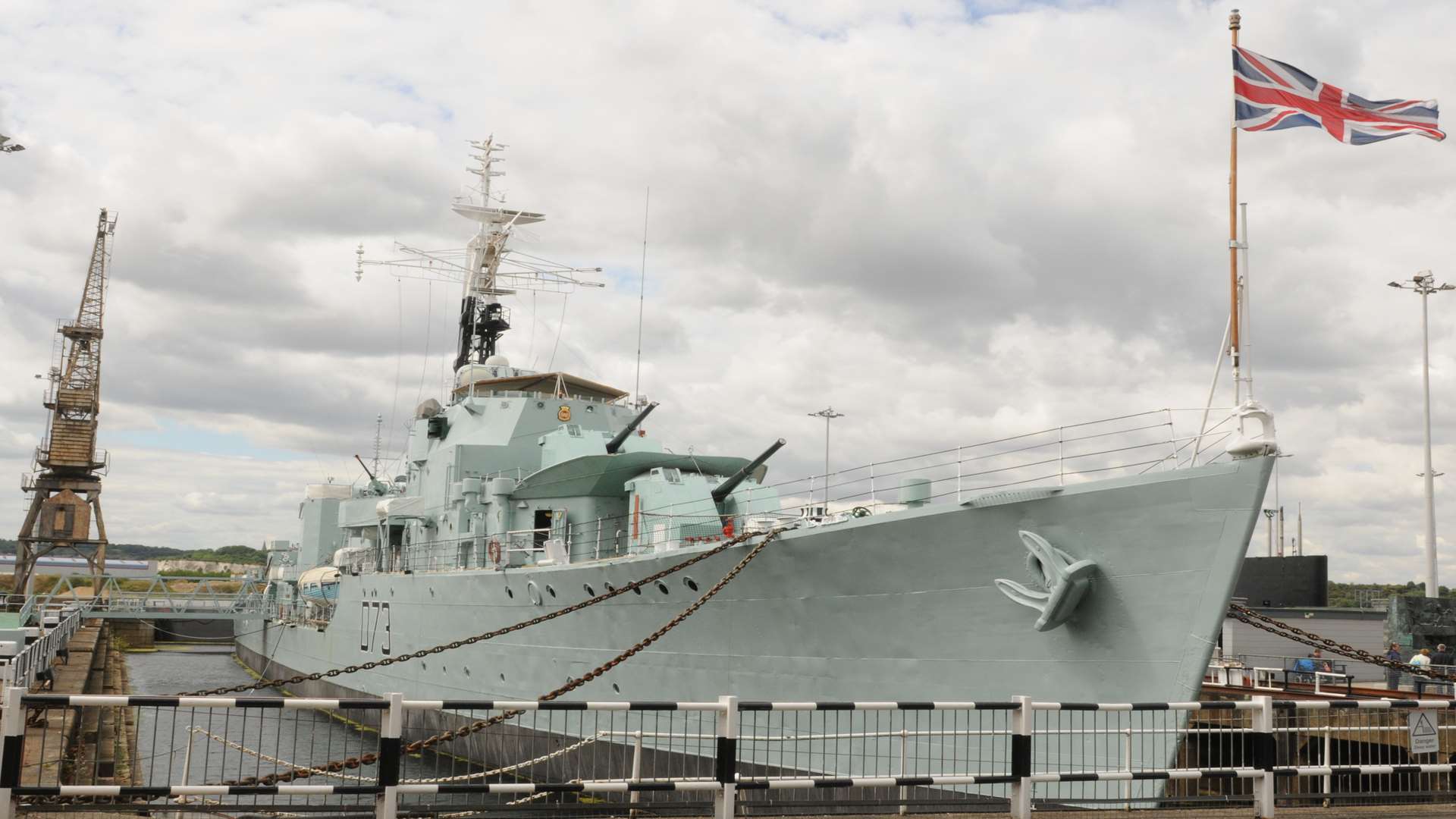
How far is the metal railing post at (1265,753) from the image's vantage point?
24.4 feet

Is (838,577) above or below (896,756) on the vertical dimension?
above

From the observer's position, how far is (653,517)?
15891mm

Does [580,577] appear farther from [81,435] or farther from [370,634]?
[81,435]

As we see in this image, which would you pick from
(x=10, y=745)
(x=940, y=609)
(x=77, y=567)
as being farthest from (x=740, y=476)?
(x=77, y=567)

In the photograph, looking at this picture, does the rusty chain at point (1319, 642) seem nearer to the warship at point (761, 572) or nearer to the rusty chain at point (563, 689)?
the warship at point (761, 572)

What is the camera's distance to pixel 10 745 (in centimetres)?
586

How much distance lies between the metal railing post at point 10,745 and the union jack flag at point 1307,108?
11.6 metres

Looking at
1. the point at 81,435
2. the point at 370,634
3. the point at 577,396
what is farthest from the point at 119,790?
the point at 81,435

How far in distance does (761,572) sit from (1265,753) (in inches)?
262

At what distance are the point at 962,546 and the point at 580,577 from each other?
633 centimetres

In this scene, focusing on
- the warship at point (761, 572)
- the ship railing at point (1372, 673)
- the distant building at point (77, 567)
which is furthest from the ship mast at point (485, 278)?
the distant building at point (77, 567)

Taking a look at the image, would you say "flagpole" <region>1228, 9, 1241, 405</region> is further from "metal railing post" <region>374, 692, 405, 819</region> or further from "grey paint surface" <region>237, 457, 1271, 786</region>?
"metal railing post" <region>374, 692, 405, 819</region>

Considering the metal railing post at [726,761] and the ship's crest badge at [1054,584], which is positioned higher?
the ship's crest badge at [1054,584]

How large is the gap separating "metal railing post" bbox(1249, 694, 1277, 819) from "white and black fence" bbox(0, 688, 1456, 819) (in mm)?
15
